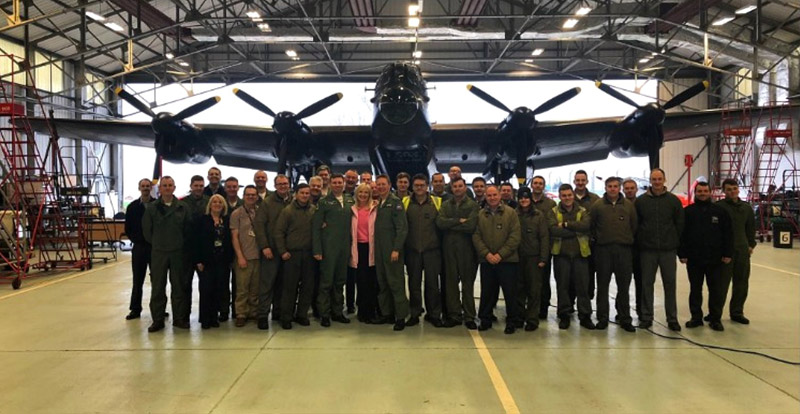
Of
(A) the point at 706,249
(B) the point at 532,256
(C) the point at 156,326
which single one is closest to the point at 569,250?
(B) the point at 532,256

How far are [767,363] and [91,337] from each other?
7.79 meters

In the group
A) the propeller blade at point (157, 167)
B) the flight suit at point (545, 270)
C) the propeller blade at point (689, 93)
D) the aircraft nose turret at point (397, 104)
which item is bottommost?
the flight suit at point (545, 270)

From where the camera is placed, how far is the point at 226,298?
6.49 meters

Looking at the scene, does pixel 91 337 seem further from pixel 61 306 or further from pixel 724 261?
pixel 724 261

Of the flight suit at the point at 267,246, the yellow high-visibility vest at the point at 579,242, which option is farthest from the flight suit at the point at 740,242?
the flight suit at the point at 267,246

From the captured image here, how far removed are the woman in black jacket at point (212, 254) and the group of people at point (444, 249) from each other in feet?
0.05

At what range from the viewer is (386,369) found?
4633 millimetres

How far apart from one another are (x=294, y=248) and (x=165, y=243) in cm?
168

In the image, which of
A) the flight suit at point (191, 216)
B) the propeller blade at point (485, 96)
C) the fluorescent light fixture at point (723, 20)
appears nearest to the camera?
the flight suit at point (191, 216)

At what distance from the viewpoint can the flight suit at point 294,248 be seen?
6035 millimetres

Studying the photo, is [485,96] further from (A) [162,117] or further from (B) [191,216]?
(B) [191,216]

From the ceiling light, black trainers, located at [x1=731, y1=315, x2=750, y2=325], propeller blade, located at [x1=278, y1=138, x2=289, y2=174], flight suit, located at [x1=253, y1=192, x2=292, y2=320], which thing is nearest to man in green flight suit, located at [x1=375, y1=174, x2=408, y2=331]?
flight suit, located at [x1=253, y1=192, x2=292, y2=320]

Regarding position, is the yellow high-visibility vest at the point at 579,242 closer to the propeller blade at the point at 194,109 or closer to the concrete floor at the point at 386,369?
the concrete floor at the point at 386,369

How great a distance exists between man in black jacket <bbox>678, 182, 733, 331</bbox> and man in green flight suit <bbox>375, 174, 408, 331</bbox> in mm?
3721
